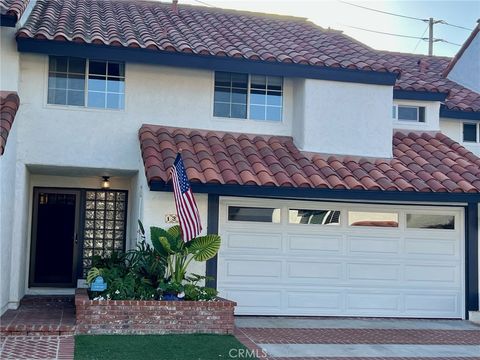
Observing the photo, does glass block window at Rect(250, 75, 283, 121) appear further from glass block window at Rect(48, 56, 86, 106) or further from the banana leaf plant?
the banana leaf plant

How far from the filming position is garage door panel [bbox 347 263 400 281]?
1331 cm

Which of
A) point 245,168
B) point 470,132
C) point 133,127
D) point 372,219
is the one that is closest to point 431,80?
point 470,132

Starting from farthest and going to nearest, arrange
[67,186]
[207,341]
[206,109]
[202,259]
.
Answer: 1. [67,186]
2. [206,109]
3. [202,259]
4. [207,341]

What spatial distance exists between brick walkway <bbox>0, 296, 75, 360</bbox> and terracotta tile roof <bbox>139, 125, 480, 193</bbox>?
9.67 ft

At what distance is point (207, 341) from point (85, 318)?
79.4 inches

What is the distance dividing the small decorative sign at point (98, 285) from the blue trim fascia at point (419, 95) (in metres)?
8.41

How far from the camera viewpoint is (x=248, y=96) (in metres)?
14.1

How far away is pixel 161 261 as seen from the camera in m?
11.4

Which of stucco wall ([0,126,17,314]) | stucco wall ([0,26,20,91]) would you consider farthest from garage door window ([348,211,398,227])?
Answer: stucco wall ([0,26,20,91])

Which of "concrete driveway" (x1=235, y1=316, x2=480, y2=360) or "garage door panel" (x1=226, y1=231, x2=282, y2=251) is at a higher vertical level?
"garage door panel" (x1=226, y1=231, x2=282, y2=251)

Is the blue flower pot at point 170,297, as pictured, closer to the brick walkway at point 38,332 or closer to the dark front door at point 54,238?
the brick walkway at point 38,332

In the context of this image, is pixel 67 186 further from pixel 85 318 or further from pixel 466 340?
pixel 466 340

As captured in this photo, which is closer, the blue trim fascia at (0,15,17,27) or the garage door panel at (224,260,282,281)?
the blue trim fascia at (0,15,17,27)

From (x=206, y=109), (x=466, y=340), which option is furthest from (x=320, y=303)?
(x=206, y=109)
